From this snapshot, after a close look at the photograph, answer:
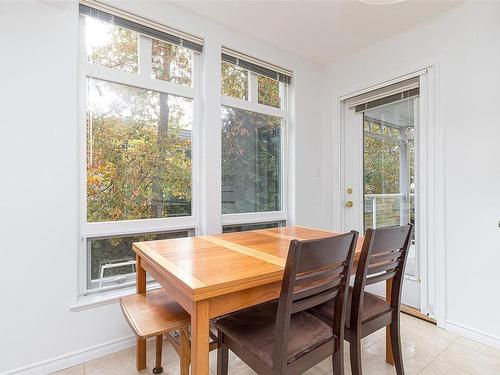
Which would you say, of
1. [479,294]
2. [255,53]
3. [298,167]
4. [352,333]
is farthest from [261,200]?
[479,294]

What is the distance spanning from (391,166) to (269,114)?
53.2 inches

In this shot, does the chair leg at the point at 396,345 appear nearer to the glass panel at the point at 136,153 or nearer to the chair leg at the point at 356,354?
the chair leg at the point at 356,354

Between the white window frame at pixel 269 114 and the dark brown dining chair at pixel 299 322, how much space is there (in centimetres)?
128

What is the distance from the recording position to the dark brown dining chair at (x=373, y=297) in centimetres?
138

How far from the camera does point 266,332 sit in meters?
1.24

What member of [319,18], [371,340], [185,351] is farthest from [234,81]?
[371,340]

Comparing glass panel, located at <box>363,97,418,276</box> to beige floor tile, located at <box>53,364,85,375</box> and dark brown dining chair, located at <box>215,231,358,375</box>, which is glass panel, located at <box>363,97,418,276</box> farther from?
beige floor tile, located at <box>53,364,85,375</box>

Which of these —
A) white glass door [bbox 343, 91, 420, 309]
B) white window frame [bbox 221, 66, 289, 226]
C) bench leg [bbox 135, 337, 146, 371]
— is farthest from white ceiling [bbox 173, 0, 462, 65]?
bench leg [bbox 135, 337, 146, 371]

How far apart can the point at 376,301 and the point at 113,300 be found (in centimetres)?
172

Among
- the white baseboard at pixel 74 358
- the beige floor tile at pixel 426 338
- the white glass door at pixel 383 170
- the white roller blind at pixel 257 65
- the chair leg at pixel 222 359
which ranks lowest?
the beige floor tile at pixel 426 338

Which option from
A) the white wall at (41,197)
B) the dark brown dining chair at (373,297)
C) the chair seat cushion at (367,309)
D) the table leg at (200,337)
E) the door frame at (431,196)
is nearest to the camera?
the table leg at (200,337)

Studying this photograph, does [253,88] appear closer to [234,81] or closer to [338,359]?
[234,81]

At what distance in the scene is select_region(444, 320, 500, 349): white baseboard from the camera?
6.50 feet

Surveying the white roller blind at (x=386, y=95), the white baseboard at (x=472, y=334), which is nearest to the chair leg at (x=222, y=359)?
the white baseboard at (x=472, y=334)
